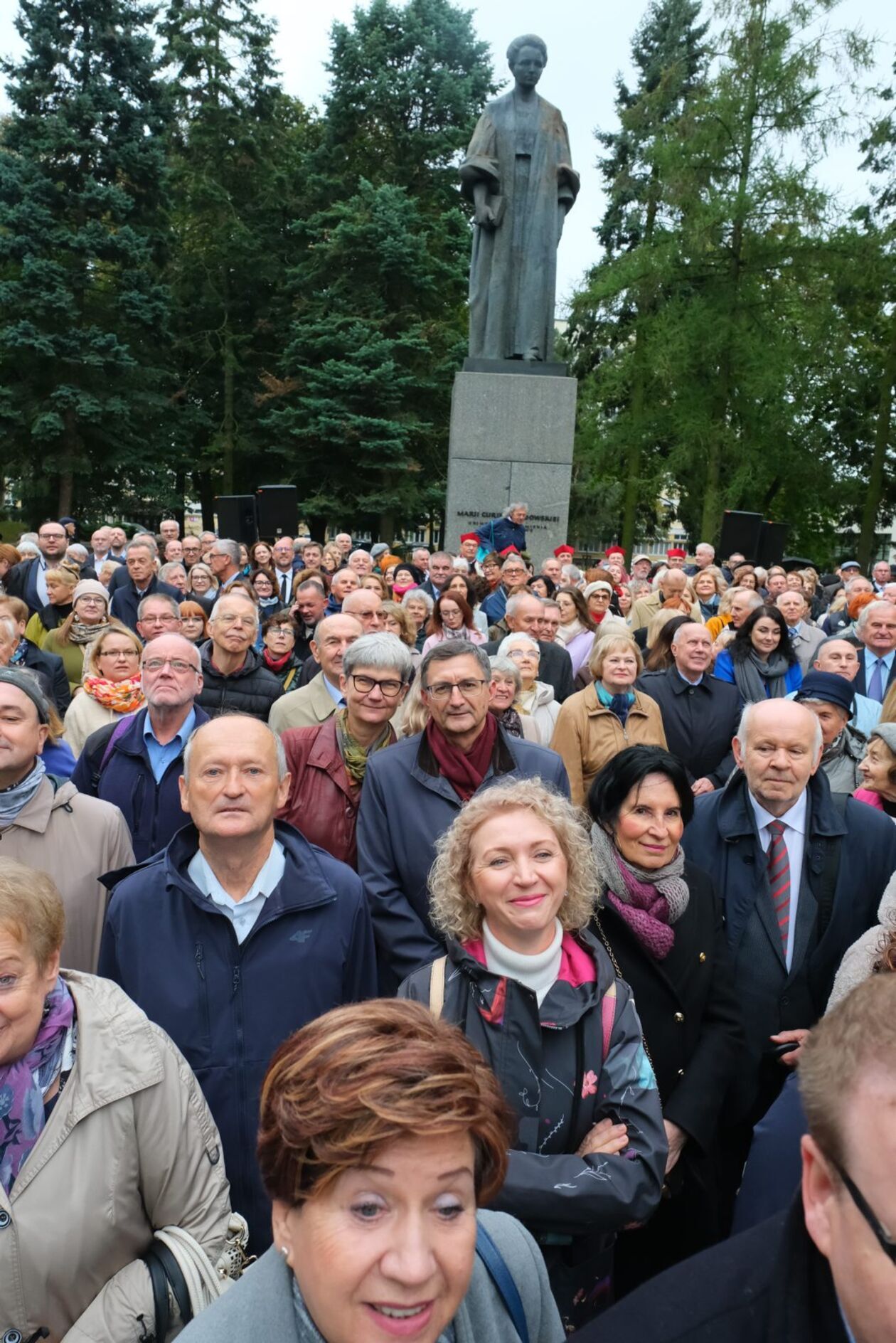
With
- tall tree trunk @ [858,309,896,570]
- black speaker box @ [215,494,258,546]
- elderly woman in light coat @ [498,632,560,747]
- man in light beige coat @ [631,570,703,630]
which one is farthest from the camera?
tall tree trunk @ [858,309,896,570]

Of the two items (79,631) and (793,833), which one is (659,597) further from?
(793,833)

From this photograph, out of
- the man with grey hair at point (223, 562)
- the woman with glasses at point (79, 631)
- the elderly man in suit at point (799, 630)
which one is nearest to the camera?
the woman with glasses at point (79, 631)

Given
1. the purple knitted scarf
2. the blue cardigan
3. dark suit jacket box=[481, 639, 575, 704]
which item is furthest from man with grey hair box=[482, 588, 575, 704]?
the purple knitted scarf

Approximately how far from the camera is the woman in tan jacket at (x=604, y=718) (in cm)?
528

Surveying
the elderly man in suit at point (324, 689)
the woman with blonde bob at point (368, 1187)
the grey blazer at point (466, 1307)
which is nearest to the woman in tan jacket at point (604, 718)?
the elderly man in suit at point (324, 689)

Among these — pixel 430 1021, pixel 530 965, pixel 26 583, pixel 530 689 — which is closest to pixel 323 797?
pixel 530 965

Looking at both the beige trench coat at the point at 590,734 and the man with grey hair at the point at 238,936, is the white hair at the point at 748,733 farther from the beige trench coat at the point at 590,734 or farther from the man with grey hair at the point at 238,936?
the beige trench coat at the point at 590,734

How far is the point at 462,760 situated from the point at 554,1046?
143cm

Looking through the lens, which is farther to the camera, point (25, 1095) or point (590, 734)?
point (590, 734)

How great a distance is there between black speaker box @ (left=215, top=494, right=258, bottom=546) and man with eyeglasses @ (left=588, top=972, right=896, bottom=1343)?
47.0ft

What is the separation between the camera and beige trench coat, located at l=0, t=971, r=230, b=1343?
2.09 metres

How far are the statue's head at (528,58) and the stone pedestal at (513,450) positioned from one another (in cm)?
319

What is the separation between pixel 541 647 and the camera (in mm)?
7027

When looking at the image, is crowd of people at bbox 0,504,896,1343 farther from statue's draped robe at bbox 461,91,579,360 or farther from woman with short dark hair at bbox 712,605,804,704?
statue's draped robe at bbox 461,91,579,360
